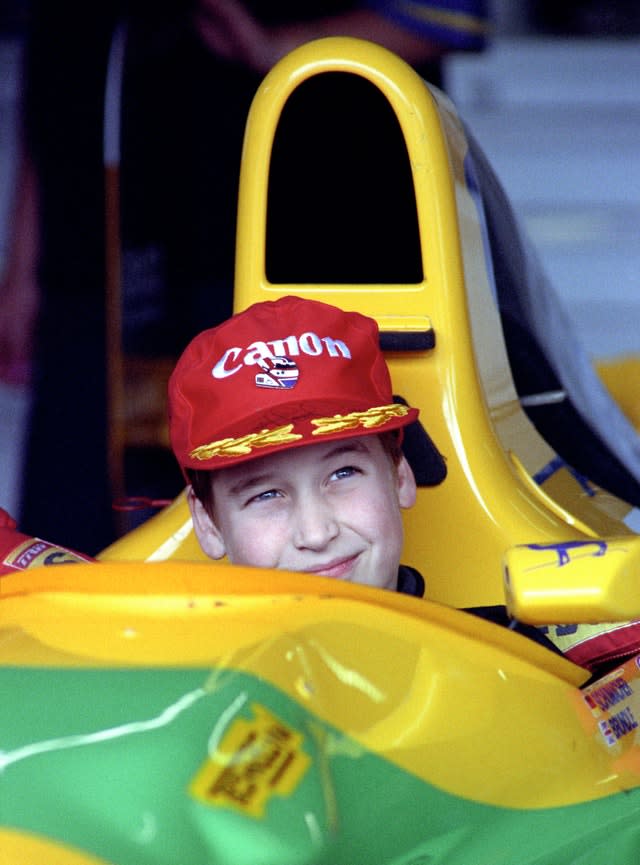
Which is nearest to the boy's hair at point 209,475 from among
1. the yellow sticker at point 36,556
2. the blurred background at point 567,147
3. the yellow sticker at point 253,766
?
the yellow sticker at point 36,556

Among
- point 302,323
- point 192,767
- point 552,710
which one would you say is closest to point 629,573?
point 552,710

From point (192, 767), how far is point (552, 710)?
38cm

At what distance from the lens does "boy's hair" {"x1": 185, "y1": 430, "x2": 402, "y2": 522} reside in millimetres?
1551

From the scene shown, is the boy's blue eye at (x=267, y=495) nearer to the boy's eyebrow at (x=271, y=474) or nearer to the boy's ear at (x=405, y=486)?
the boy's eyebrow at (x=271, y=474)

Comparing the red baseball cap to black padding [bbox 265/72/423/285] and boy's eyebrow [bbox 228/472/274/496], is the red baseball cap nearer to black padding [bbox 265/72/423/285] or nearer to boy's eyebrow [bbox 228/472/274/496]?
boy's eyebrow [bbox 228/472/274/496]

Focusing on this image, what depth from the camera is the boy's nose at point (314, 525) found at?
1406 mm

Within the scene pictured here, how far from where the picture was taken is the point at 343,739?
1.04m

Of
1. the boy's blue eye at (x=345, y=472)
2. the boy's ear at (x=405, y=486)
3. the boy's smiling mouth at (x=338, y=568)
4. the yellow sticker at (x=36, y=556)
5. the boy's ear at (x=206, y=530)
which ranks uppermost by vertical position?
the boy's blue eye at (x=345, y=472)

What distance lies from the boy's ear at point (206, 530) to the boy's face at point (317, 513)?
0.07 m

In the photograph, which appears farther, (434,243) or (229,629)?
(434,243)

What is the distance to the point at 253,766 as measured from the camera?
0.95 metres

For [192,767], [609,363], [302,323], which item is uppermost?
[302,323]

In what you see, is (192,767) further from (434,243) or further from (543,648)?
(434,243)

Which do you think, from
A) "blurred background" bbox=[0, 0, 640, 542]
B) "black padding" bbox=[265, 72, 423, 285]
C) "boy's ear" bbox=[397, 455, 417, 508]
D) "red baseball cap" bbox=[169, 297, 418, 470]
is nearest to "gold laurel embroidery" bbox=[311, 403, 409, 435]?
"red baseball cap" bbox=[169, 297, 418, 470]
